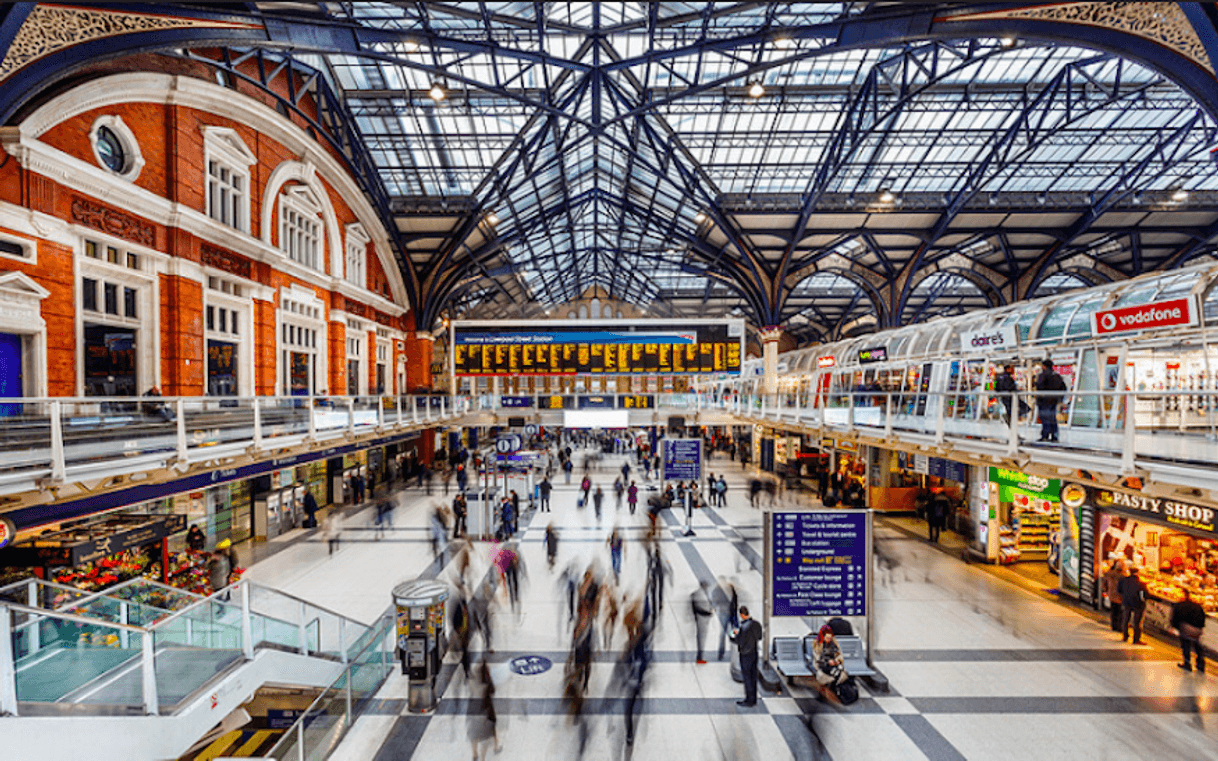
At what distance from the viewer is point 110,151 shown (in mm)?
12977

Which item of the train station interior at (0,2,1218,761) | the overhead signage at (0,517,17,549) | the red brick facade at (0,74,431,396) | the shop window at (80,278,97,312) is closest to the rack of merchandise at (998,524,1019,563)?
the train station interior at (0,2,1218,761)

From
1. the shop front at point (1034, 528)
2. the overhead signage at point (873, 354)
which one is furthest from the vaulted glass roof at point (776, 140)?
the shop front at point (1034, 528)

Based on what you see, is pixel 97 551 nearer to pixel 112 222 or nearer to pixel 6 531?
pixel 6 531

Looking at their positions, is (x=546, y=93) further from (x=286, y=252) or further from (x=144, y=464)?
(x=144, y=464)

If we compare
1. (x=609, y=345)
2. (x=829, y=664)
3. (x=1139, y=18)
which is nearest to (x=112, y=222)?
(x=609, y=345)

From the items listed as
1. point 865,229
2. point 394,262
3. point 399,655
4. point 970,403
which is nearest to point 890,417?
point 970,403

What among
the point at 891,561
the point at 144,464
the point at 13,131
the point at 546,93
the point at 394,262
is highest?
the point at 546,93

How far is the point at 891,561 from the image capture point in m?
15.1

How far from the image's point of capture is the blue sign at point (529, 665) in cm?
914

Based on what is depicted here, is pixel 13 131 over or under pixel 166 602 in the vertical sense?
over

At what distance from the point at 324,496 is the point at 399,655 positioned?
16.3m

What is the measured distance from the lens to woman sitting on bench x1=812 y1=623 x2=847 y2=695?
8.37 m

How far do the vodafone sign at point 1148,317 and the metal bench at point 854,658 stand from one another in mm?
7778

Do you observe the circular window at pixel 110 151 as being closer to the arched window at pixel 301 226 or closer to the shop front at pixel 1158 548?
the arched window at pixel 301 226
